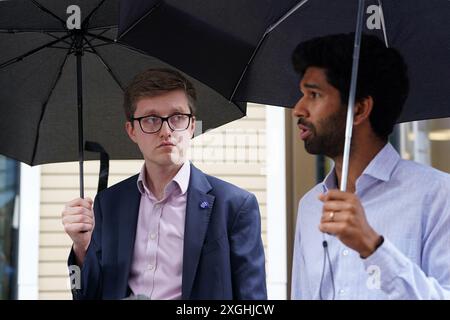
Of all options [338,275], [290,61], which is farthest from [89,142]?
[338,275]

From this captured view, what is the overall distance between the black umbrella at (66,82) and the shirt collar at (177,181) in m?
0.31

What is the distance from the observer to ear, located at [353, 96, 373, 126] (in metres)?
3.13

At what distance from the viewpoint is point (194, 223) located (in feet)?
11.0

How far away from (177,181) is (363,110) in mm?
701

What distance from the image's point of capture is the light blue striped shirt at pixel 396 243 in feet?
9.39

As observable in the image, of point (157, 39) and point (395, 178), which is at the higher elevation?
point (157, 39)

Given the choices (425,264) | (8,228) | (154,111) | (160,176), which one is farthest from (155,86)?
(8,228)

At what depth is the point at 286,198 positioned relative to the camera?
546 centimetres

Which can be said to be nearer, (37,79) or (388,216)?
(388,216)

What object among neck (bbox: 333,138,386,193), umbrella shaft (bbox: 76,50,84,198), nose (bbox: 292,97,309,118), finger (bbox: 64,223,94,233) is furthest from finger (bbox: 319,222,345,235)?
umbrella shaft (bbox: 76,50,84,198)
